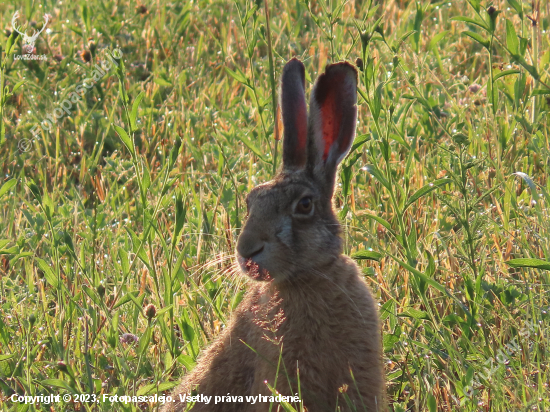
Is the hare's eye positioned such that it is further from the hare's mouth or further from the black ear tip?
the black ear tip

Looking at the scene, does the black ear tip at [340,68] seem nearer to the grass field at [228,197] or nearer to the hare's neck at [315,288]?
the grass field at [228,197]

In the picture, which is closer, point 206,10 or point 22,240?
point 22,240

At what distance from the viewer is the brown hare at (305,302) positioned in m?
3.35

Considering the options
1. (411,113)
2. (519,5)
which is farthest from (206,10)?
(519,5)

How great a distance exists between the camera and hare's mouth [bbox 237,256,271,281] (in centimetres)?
341

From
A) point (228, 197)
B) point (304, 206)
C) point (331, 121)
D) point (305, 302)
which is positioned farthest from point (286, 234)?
point (228, 197)

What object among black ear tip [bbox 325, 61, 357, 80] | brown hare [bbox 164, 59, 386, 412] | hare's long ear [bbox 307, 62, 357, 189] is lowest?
brown hare [bbox 164, 59, 386, 412]

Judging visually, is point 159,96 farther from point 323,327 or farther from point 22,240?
point 323,327

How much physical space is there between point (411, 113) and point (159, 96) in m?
2.19

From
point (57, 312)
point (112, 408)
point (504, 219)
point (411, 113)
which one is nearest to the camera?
point (112, 408)

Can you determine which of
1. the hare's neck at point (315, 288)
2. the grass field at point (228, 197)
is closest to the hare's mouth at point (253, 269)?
the hare's neck at point (315, 288)

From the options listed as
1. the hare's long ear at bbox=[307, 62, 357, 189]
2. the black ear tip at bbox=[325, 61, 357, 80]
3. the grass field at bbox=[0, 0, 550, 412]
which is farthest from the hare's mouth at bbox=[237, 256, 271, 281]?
the black ear tip at bbox=[325, 61, 357, 80]

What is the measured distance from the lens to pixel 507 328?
370cm

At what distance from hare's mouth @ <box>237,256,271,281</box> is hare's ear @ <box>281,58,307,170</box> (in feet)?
2.18
